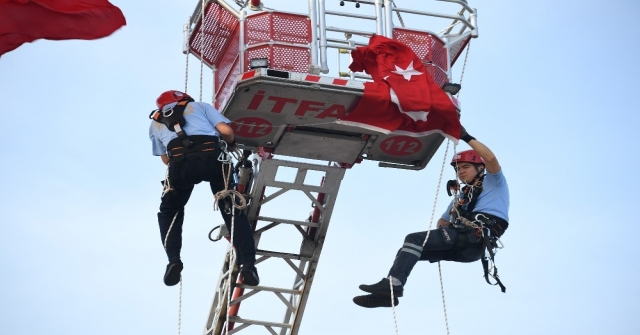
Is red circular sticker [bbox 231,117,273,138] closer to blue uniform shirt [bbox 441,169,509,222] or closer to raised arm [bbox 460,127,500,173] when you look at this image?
raised arm [bbox 460,127,500,173]

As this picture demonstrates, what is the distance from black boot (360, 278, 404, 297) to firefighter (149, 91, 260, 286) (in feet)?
3.46

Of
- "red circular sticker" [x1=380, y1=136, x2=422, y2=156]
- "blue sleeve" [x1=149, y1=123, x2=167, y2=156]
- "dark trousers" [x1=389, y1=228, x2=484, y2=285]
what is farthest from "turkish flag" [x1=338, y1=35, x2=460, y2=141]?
"blue sleeve" [x1=149, y1=123, x2=167, y2=156]

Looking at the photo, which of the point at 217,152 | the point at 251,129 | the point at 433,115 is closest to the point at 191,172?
the point at 217,152

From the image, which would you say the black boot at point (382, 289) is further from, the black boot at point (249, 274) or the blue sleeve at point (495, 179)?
the blue sleeve at point (495, 179)

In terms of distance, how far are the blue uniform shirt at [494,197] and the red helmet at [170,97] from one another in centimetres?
308

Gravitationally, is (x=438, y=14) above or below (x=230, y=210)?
above

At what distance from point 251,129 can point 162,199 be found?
130 centimetres

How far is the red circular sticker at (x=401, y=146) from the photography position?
1711 cm

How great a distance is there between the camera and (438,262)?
1644cm

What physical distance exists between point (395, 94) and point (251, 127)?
1.54m

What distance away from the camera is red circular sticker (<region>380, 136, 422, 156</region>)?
1711 centimetres

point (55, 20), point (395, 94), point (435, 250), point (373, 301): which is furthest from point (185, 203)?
point (435, 250)

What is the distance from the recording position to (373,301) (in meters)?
15.6

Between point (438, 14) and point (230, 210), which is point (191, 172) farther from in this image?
point (438, 14)
